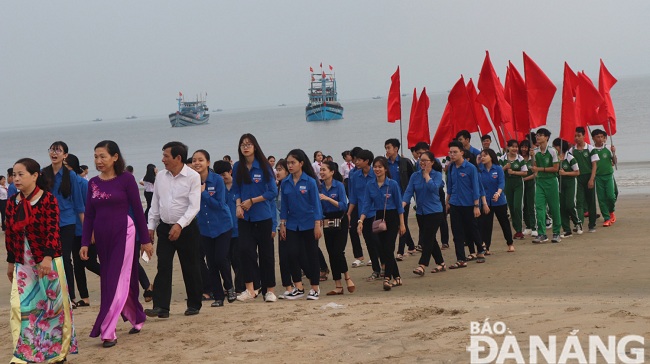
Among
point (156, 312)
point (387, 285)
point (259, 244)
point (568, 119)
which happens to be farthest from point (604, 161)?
point (156, 312)

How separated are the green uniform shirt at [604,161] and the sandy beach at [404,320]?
3.39 metres

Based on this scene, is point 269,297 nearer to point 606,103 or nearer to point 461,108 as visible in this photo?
point 461,108

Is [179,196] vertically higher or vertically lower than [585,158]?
higher

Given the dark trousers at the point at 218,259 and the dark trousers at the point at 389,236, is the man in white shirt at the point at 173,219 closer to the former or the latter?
the dark trousers at the point at 218,259

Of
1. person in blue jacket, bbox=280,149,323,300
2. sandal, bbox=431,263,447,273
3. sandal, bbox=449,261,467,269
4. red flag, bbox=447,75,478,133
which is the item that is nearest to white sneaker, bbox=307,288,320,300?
person in blue jacket, bbox=280,149,323,300

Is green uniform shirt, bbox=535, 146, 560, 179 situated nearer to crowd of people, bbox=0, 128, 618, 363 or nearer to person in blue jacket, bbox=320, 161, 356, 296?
crowd of people, bbox=0, 128, 618, 363

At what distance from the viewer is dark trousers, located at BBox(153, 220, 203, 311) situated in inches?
323

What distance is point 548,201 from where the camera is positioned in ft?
44.5

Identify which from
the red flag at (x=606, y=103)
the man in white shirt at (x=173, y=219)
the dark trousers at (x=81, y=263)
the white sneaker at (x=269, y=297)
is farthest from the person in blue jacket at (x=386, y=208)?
the red flag at (x=606, y=103)

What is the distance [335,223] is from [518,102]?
18.2ft

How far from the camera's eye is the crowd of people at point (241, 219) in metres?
6.72

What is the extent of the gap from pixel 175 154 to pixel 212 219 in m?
1.53

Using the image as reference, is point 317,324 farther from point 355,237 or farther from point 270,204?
point 355,237

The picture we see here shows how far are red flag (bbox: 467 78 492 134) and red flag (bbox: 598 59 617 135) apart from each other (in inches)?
87.3
